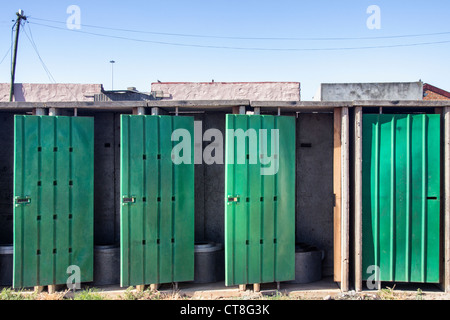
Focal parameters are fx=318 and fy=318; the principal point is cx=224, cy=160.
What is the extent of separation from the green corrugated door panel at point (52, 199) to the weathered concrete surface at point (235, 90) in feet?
23.2

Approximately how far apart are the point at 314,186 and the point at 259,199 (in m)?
1.48

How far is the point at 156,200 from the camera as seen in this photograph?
16.3 feet

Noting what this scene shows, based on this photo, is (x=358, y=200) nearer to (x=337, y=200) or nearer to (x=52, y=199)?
(x=337, y=200)

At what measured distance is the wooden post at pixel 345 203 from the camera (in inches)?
195

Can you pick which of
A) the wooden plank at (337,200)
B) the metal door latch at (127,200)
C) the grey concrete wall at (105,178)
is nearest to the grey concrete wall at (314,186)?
the wooden plank at (337,200)

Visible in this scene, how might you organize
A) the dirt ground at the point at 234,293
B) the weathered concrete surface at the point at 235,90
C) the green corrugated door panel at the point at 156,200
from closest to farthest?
the dirt ground at the point at 234,293
the green corrugated door panel at the point at 156,200
the weathered concrete surface at the point at 235,90

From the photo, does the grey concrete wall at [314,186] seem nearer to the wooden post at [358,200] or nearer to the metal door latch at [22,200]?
the wooden post at [358,200]

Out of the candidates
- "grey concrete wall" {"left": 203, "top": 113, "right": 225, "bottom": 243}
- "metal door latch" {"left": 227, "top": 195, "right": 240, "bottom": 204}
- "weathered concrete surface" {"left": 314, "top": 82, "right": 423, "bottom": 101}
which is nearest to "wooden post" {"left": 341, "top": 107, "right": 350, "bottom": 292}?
"metal door latch" {"left": 227, "top": 195, "right": 240, "bottom": 204}

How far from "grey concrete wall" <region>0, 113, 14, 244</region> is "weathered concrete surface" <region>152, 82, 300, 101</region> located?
672 cm

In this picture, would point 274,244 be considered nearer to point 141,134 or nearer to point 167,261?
point 167,261

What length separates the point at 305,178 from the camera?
5941 millimetres

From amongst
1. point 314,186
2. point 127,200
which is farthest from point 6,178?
point 314,186
